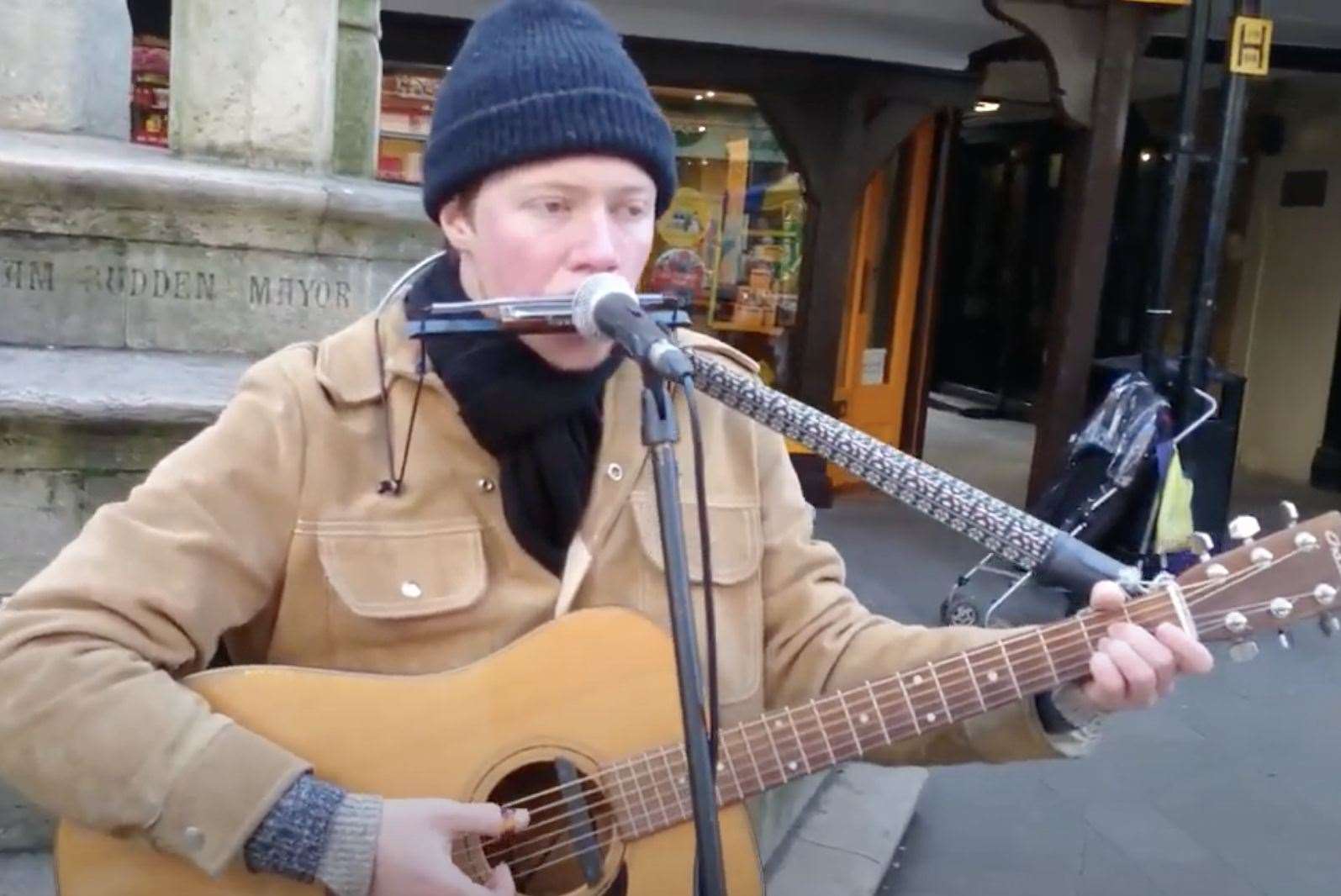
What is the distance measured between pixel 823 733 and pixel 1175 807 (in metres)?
2.89

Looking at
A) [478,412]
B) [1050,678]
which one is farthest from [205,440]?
[1050,678]

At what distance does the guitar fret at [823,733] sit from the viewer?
179 centimetres

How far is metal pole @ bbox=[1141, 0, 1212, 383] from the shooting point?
21.7 ft

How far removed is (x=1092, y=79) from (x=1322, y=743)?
10.9 feet

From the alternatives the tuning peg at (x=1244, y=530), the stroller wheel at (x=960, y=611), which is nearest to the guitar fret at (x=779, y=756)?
the tuning peg at (x=1244, y=530)

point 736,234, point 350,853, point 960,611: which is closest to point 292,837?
point 350,853

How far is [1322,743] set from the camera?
493 cm

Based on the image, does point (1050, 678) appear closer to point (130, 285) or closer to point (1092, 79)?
point (130, 285)

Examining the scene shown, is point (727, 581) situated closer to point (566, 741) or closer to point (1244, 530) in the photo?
point (566, 741)

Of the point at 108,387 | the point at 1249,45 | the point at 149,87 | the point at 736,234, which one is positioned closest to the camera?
the point at 108,387

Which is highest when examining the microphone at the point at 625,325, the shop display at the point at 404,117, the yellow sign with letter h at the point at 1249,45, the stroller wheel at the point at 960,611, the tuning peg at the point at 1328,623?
the yellow sign with letter h at the point at 1249,45

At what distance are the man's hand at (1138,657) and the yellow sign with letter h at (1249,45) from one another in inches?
221

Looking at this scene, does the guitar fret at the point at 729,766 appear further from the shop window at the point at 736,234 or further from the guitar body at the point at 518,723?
the shop window at the point at 736,234

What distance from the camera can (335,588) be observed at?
1.78m
